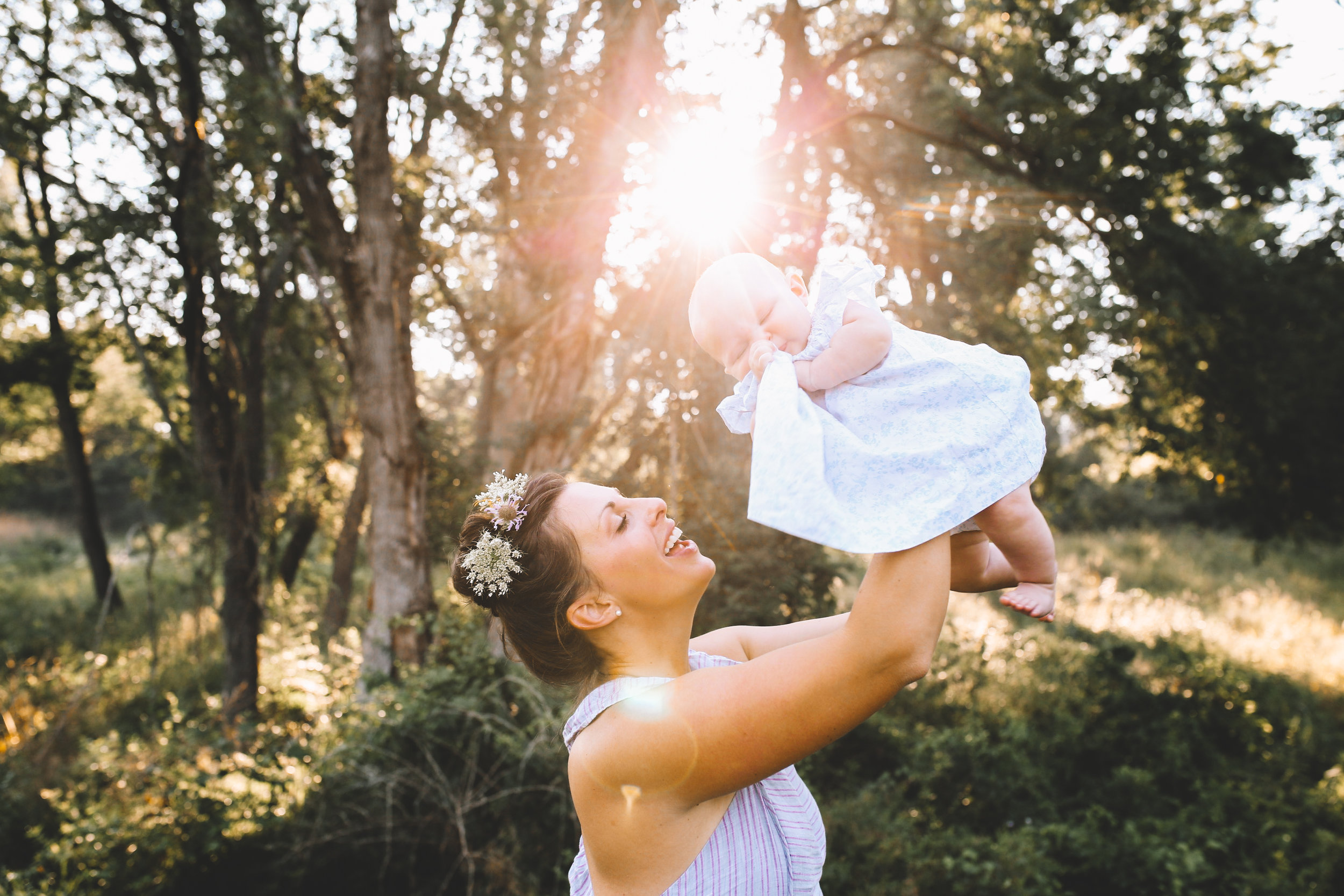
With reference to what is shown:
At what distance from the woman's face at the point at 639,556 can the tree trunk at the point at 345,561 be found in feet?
25.4

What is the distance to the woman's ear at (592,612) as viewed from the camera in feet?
4.86

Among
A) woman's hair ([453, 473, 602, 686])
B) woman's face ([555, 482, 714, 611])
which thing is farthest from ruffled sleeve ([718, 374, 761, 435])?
woman's hair ([453, 473, 602, 686])

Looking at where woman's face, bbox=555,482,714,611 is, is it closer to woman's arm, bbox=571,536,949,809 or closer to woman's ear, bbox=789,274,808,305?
woman's arm, bbox=571,536,949,809

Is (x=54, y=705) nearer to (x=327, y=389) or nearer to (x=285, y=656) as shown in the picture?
(x=285, y=656)

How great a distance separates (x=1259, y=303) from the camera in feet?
22.2

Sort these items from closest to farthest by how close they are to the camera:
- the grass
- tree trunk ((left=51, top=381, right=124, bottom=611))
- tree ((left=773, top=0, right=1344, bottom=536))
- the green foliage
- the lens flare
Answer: the grass < the green foliage < the lens flare < tree ((left=773, top=0, right=1344, bottom=536)) < tree trunk ((left=51, top=381, right=124, bottom=611))

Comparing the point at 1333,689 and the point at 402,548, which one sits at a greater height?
the point at 402,548

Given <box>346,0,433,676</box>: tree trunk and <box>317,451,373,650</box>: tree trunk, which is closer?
<box>346,0,433,676</box>: tree trunk

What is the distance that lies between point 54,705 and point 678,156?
8723mm

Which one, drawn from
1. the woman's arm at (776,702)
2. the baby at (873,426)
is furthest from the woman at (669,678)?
the baby at (873,426)

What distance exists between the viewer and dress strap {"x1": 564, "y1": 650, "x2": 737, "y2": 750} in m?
1.43

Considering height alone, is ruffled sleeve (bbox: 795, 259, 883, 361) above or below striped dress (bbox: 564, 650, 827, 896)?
above

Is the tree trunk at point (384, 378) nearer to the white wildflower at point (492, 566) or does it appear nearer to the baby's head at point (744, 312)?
the white wildflower at point (492, 566)

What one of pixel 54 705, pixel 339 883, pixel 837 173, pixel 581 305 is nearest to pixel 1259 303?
pixel 837 173
